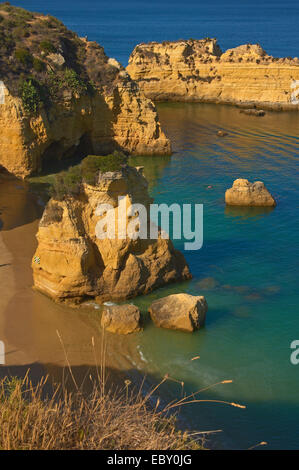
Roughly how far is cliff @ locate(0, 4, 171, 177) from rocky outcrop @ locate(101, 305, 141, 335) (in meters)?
18.9

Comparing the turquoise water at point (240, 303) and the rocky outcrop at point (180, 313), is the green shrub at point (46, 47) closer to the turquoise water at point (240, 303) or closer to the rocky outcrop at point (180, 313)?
the turquoise water at point (240, 303)

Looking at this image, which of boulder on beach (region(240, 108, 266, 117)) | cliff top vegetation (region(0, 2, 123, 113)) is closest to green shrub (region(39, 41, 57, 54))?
cliff top vegetation (region(0, 2, 123, 113))

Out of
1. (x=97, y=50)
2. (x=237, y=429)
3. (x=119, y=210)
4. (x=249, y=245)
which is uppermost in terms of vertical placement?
(x=97, y=50)

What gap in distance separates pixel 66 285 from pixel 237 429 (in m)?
8.74

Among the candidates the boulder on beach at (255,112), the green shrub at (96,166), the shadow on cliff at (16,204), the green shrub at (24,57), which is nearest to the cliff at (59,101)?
the green shrub at (24,57)

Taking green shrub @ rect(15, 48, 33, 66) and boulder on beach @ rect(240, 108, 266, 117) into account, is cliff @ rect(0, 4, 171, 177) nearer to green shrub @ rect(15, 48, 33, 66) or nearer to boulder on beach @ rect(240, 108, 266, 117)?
green shrub @ rect(15, 48, 33, 66)

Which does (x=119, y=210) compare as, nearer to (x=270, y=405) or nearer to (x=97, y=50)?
(x=270, y=405)

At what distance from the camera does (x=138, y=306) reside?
2020 cm

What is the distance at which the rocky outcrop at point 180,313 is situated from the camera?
18.4 metres

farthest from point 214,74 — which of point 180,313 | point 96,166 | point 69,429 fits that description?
point 69,429

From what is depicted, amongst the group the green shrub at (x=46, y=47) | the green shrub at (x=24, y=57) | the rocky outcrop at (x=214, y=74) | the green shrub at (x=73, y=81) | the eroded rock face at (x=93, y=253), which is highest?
the rocky outcrop at (x=214, y=74)

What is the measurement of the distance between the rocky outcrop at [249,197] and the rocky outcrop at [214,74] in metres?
34.6

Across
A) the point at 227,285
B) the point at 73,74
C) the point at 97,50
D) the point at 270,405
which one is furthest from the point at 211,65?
the point at 270,405

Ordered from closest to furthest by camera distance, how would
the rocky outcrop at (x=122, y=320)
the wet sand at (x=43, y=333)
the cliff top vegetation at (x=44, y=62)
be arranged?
the wet sand at (x=43, y=333), the rocky outcrop at (x=122, y=320), the cliff top vegetation at (x=44, y=62)
